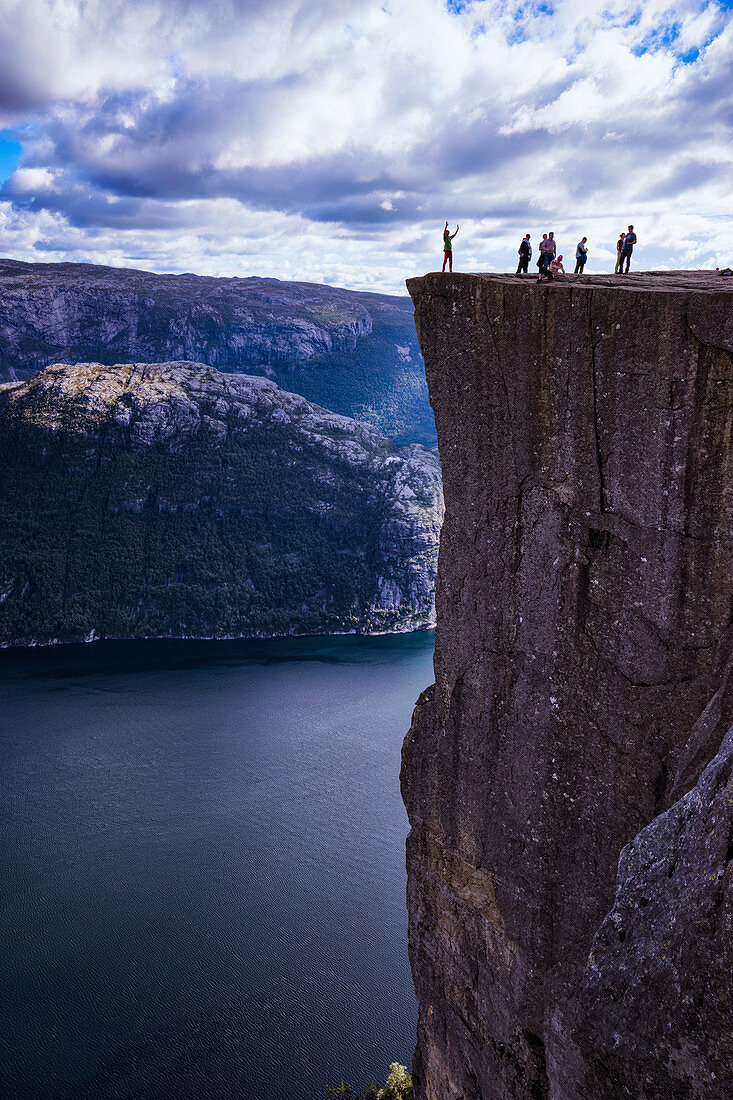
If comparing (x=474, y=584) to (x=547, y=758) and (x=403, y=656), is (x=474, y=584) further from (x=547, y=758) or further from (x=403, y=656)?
(x=403, y=656)

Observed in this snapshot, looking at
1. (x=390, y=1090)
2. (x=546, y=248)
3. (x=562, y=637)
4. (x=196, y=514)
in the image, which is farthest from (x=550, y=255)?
(x=196, y=514)

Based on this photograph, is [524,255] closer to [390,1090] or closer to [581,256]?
[581,256]

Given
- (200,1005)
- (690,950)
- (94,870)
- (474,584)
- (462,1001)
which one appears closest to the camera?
(690,950)

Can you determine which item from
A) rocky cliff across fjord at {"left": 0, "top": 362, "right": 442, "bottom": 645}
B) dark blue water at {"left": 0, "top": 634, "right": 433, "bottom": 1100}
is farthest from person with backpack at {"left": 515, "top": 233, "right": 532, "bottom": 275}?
rocky cliff across fjord at {"left": 0, "top": 362, "right": 442, "bottom": 645}

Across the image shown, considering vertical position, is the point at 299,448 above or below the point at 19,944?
above

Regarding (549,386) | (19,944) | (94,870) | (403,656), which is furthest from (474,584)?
(403,656)

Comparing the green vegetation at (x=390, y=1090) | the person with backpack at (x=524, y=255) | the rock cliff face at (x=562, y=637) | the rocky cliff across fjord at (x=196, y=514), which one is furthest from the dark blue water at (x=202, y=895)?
the rocky cliff across fjord at (x=196, y=514)
